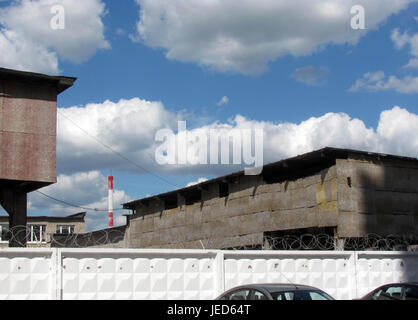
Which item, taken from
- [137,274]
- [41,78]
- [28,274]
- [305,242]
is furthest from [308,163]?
[28,274]

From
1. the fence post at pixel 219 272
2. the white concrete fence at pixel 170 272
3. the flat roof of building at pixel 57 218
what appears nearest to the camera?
the white concrete fence at pixel 170 272

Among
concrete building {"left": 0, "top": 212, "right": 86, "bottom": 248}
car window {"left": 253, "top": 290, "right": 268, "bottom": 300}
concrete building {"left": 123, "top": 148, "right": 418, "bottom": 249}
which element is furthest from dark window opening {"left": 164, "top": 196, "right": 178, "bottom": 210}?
concrete building {"left": 0, "top": 212, "right": 86, "bottom": 248}

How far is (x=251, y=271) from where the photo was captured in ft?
51.4

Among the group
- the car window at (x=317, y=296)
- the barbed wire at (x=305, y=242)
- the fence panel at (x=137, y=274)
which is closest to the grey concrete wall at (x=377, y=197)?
the barbed wire at (x=305, y=242)

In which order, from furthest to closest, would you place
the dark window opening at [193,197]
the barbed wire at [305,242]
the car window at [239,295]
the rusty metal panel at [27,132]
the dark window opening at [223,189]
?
the dark window opening at [193,197], the dark window opening at [223,189], the barbed wire at [305,242], the rusty metal panel at [27,132], the car window at [239,295]

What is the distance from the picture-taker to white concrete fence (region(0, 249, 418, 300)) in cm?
1305

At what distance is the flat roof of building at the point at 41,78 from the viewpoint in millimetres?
22873

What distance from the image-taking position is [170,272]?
14578 millimetres

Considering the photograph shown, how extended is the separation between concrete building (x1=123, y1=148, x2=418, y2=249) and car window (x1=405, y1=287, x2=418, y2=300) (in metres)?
9.40

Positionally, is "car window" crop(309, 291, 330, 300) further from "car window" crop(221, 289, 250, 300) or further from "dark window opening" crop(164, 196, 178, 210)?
"dark window opening" crop(164, 196, 178, 210)

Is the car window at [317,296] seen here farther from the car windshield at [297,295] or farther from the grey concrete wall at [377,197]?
the grey concrete wall at [377,197]
